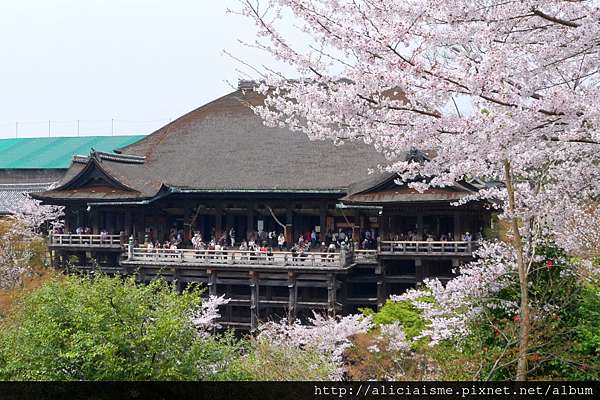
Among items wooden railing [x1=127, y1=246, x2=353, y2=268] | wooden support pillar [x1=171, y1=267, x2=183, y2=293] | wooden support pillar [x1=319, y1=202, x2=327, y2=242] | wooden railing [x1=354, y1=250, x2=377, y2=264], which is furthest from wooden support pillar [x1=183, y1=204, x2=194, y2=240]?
wooden railing [x1=354, y1=250, x2=377, y2=264]

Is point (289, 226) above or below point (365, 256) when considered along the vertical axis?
above

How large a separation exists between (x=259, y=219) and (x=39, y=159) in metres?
23.0

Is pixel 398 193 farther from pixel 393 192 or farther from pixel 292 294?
pixel 292 294

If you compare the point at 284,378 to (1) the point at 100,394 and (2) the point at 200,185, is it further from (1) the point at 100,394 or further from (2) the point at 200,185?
(2) the point at 200,185

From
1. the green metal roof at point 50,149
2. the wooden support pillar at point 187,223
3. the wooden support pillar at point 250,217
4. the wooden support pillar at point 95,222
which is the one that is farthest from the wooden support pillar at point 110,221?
the green metal roof at point 50,149

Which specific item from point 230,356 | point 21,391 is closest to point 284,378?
point 230,356

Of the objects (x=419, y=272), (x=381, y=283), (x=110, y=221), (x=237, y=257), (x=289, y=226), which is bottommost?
(x=381, y=283)

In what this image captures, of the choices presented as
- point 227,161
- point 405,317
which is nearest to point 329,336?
point 405,317

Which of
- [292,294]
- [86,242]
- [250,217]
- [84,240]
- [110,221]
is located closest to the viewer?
[292,294]

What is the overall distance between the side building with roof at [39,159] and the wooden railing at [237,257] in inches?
648

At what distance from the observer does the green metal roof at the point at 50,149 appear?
43156mm

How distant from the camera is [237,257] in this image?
77.5ft

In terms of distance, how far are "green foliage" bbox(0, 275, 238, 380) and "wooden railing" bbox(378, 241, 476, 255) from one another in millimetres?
11254

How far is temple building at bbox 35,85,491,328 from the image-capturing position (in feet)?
74.3
